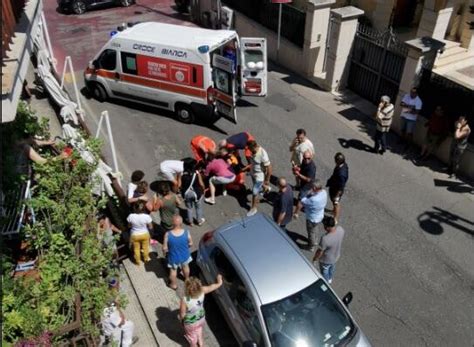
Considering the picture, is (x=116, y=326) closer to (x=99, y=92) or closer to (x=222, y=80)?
(x=222, y=80)

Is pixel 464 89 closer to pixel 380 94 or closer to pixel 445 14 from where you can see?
pixel 380 94

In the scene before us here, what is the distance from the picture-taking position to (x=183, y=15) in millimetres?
21969

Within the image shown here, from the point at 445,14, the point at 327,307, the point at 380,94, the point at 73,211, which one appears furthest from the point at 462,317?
the point at 445,14

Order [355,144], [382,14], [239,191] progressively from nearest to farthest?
[239,191] < [355,144] < [382,14]

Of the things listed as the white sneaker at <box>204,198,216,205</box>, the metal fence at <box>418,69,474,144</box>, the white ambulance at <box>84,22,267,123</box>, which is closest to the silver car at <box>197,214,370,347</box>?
the white sneaker at <box>204,198,216,205</box>

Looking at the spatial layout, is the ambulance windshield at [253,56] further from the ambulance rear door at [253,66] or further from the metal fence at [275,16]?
the metal fence at [275,16]

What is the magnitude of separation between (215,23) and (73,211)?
14403mm

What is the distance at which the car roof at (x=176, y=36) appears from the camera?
1247 cm

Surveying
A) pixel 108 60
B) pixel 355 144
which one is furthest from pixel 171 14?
pixel 355 144

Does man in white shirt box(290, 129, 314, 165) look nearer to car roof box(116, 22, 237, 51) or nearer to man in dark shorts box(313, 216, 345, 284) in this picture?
man in dark shorts box(313, 216, 345, 284)

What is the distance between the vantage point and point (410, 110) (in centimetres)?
1205

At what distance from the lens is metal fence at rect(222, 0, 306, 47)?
1596cm

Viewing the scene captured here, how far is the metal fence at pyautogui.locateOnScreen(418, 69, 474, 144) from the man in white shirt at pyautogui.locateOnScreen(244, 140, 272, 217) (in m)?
5.05

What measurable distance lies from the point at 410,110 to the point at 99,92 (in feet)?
30.3
